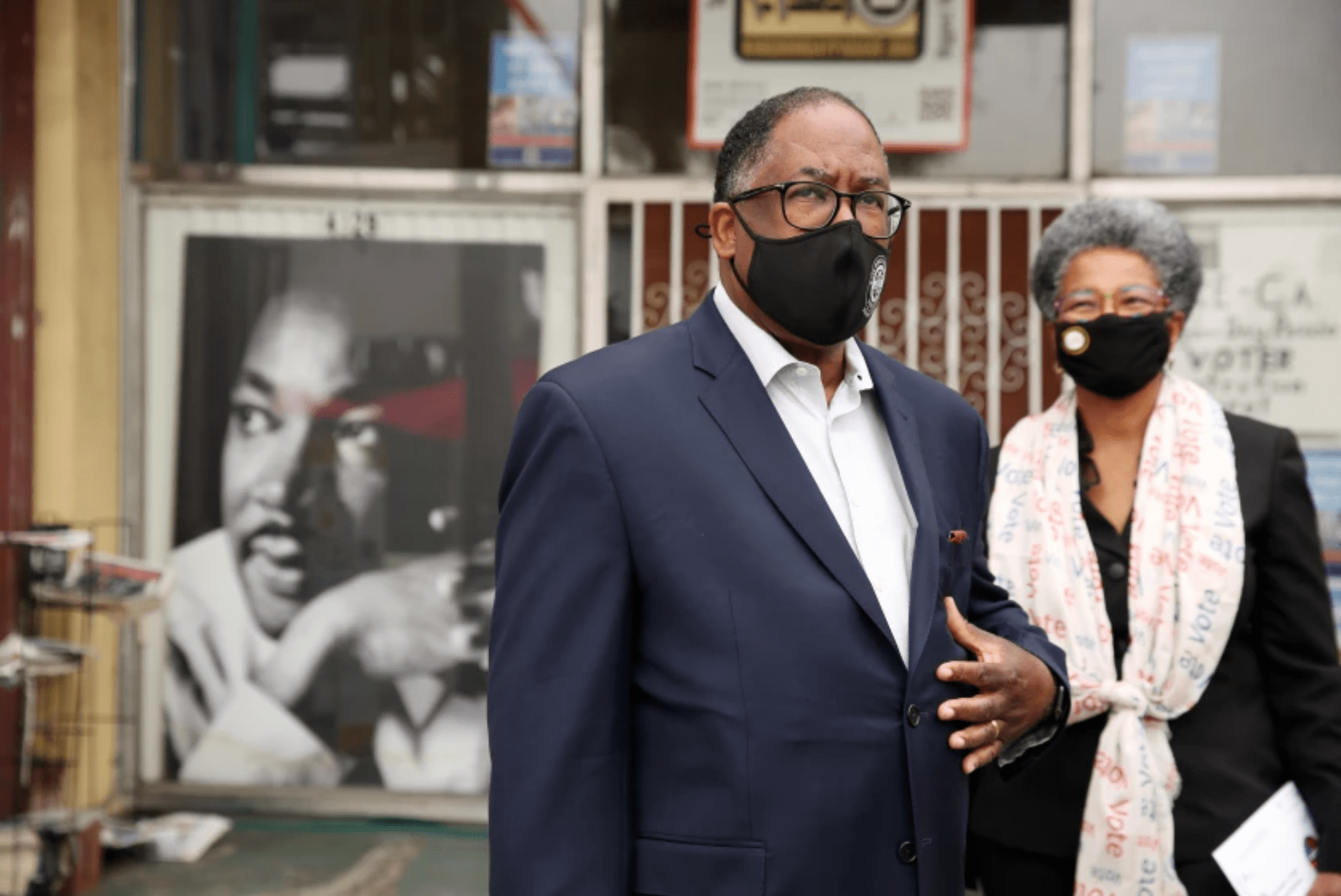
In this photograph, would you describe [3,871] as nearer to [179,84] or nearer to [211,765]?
[211,765]

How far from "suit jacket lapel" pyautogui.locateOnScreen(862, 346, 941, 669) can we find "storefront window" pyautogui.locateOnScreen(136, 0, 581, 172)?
3535 mm

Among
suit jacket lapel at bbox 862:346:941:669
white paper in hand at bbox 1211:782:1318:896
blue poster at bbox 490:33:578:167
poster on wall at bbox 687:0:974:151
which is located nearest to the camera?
suit jacket lapel at bbox 862:346:941:669

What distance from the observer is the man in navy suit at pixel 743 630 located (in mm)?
1450

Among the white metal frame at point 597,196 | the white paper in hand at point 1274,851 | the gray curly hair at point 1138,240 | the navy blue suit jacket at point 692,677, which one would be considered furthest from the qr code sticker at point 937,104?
the navy blue suit jacket at point 692,677

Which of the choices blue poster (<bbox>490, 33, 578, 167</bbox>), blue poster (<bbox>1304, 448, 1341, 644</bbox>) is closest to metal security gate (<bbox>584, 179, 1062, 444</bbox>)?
blue poster (<bbox>490, 33, 578, 167</bbox>)

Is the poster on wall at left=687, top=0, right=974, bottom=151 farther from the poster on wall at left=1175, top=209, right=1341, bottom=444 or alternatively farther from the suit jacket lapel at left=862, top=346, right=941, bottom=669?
the suit jacket lapel at left=862, top=346, right=941, bottom=669

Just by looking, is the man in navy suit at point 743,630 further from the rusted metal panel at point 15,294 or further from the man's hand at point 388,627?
the rusted metal panel at point 15,294

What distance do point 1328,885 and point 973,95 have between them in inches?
137

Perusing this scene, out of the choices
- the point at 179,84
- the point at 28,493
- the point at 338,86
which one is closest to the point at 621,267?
the point at 338,86

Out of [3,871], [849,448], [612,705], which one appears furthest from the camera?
[3,871]

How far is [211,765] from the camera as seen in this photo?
516cm

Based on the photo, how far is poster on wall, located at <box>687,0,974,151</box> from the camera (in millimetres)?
4891

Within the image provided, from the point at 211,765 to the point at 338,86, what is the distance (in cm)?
287

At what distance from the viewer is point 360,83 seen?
16.8ft
